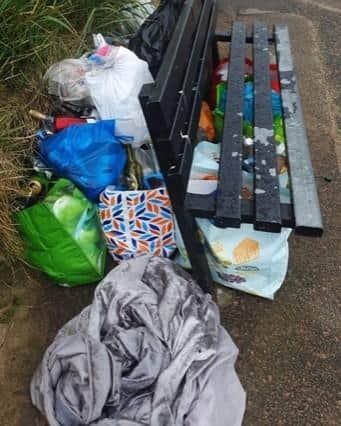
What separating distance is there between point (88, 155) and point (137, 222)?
1.23 feet

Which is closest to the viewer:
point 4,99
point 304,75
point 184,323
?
point 184,323

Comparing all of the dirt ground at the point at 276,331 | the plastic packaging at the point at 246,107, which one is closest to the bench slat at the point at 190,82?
the plastic packaging at the point at 246,107

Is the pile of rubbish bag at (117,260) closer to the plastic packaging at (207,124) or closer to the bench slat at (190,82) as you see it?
the plastic packaging at (207,124)

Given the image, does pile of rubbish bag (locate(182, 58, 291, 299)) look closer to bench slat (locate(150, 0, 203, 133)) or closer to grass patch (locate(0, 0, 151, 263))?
bench slat (locate(150, 0, 203, 133))

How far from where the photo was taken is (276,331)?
1844mm

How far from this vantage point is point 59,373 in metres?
1.50

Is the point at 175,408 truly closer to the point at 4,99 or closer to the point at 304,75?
the point at 4,99

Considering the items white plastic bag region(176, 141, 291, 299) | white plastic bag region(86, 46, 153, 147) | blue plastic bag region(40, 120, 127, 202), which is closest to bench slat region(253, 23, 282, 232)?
white plastic bag region(176, 141, 291, 299)

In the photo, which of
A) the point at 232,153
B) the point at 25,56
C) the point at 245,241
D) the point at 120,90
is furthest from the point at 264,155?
the point at 25,56

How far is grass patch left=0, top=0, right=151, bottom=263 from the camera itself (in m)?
1.96

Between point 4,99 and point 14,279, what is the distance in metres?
0.91

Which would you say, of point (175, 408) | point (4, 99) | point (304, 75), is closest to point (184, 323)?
point (175, 408)

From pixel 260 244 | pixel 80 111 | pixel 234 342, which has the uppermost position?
pixel 80 111

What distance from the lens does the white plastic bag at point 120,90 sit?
1982 millimetres
